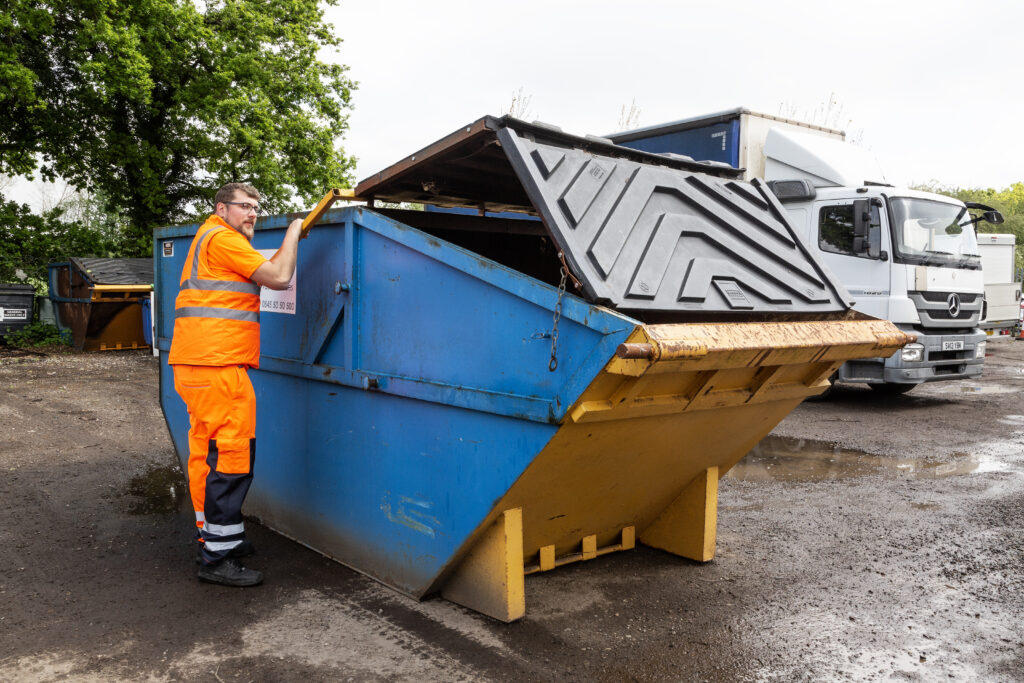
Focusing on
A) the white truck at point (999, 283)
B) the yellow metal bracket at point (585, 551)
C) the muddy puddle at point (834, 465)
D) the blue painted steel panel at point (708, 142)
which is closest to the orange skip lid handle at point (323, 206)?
the yellow metal bracket at point (585, 551)

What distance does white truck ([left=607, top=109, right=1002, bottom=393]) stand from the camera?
8.12 metres

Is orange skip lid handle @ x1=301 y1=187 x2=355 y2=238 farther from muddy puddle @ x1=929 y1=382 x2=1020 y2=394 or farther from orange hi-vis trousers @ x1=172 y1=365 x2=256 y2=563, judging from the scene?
muddy puddle @ x1=929 y1=382 x2=1020 y2=394

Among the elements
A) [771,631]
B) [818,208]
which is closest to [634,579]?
[771,631]

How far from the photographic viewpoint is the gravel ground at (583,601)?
2.75 meters

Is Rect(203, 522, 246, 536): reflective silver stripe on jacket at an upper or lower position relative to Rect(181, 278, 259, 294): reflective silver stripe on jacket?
lower

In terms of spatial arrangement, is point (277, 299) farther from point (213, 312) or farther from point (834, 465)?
point (834, 465)

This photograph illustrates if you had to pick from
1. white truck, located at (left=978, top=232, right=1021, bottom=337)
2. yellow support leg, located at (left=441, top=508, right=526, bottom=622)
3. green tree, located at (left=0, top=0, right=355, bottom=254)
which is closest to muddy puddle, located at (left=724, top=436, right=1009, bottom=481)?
yellow support leg, located at (left=441, top=508, right=526, bottom=622)

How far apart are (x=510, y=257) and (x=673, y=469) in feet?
4.95

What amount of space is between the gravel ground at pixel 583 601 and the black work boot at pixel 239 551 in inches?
2.8

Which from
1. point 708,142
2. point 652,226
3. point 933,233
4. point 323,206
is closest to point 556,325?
point 652,226

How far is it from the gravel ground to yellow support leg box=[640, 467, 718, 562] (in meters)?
0.08

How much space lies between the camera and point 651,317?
2.73 metres

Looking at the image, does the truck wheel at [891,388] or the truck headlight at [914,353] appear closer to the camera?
the truck headlight at [914,353]

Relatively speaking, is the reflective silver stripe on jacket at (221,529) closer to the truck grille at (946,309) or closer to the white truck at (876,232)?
the white truck at (876,232)
